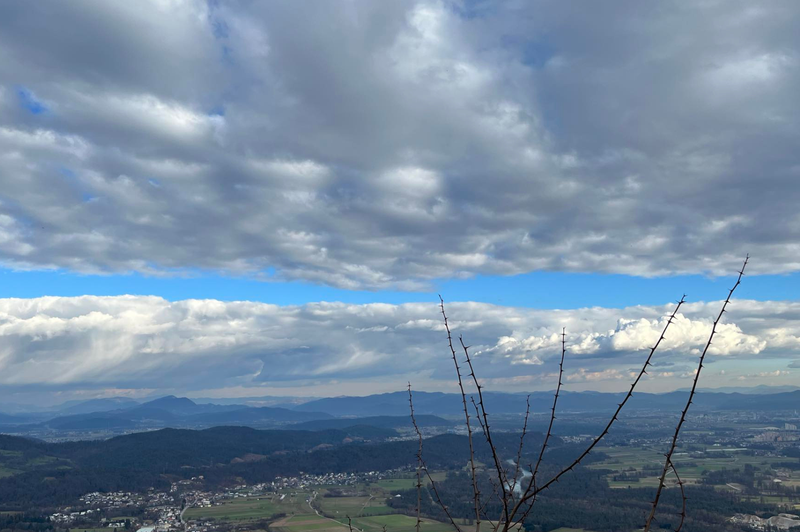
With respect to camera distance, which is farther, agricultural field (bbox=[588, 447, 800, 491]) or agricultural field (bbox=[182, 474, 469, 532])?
agricultural field (bbox=[588, 447, 800, 491])

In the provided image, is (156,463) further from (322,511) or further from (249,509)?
(322,511)

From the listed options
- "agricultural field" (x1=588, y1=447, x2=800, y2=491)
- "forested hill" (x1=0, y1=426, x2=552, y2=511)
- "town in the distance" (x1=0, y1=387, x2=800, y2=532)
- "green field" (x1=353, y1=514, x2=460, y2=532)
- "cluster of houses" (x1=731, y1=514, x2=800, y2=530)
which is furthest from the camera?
"forested hill" (x1=0, y1=426, x2=552, y2=511)

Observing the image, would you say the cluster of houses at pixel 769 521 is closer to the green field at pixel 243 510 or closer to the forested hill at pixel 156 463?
the forested hill at pixel 156 463

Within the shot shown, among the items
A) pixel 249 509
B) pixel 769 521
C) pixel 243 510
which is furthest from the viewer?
pixel 249 509

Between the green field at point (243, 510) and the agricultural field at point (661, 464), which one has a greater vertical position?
the green field at point (243, 510)

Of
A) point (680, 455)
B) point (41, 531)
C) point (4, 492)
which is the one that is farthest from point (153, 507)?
point (680, 455)

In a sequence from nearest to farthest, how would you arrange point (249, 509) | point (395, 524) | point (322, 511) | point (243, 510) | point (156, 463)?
1. point (395, 524)
2. point (322, 511)
3. point (243, 510)
4. point (249, 509)
5. point (156, 463)

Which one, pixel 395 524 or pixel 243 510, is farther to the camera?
pixel 243 510

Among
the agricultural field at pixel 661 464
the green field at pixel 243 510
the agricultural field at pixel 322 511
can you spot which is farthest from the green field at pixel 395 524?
the agricultural field at pixel 661 464

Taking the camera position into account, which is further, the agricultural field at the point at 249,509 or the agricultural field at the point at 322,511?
the agricultural field at the point at 249,509

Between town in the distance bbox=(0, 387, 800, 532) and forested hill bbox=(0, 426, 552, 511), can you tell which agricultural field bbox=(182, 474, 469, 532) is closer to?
town in the distance bbox=(0, 387, 800, 532)

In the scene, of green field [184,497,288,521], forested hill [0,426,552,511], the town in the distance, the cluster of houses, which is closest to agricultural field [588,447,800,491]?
the town in the distance

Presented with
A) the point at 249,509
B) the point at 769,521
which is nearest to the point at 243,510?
the point at 249,509

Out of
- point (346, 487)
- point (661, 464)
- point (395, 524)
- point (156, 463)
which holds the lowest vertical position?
point (346, 487)
